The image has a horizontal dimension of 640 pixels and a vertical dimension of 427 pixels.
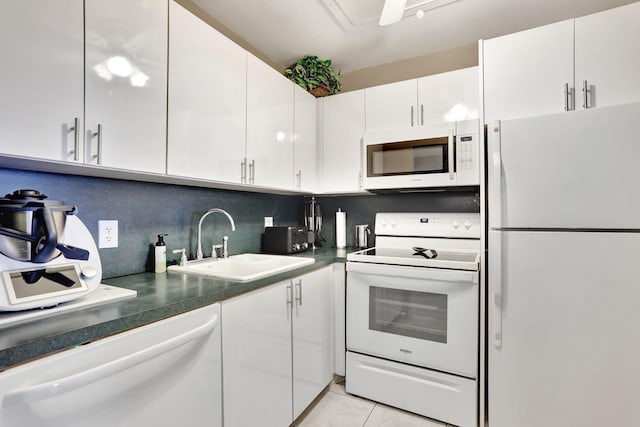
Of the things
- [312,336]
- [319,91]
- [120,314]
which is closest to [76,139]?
[120,314]

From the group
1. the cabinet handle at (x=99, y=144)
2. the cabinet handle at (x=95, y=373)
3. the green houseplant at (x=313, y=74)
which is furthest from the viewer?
the green houseplant at (x=313, y=74)

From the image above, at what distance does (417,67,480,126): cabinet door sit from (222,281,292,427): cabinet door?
1472 mm

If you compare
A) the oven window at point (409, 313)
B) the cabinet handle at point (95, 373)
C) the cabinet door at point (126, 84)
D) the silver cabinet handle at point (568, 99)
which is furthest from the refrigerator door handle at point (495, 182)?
the cabinet door at point (126, 84)

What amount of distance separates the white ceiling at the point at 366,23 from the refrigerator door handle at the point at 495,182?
93 centimetres

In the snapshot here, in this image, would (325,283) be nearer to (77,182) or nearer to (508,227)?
(508,227)

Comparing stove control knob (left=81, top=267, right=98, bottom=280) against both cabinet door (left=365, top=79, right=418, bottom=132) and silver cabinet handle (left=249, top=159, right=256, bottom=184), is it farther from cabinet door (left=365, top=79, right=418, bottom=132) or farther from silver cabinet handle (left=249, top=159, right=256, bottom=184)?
cabinet door (left=365, top=79, right=418, bottom=132)

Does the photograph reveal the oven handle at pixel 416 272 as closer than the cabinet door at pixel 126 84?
No

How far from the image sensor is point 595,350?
1.43m

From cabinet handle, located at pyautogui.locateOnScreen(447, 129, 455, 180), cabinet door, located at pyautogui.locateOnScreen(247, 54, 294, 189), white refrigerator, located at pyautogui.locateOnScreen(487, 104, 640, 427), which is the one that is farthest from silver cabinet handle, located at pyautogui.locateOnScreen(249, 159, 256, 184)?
white refrigerator, located at pyautogui.locateOnScreen(487, 104, 640, 427)

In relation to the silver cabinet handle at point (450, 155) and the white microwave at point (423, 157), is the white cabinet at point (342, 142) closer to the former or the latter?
Result: the white microwave at point (423, 157)

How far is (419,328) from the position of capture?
185cm

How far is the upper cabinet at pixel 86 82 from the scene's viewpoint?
94 centimetres

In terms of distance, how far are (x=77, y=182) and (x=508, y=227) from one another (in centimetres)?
200

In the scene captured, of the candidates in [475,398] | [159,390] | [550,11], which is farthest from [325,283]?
[550,11]
